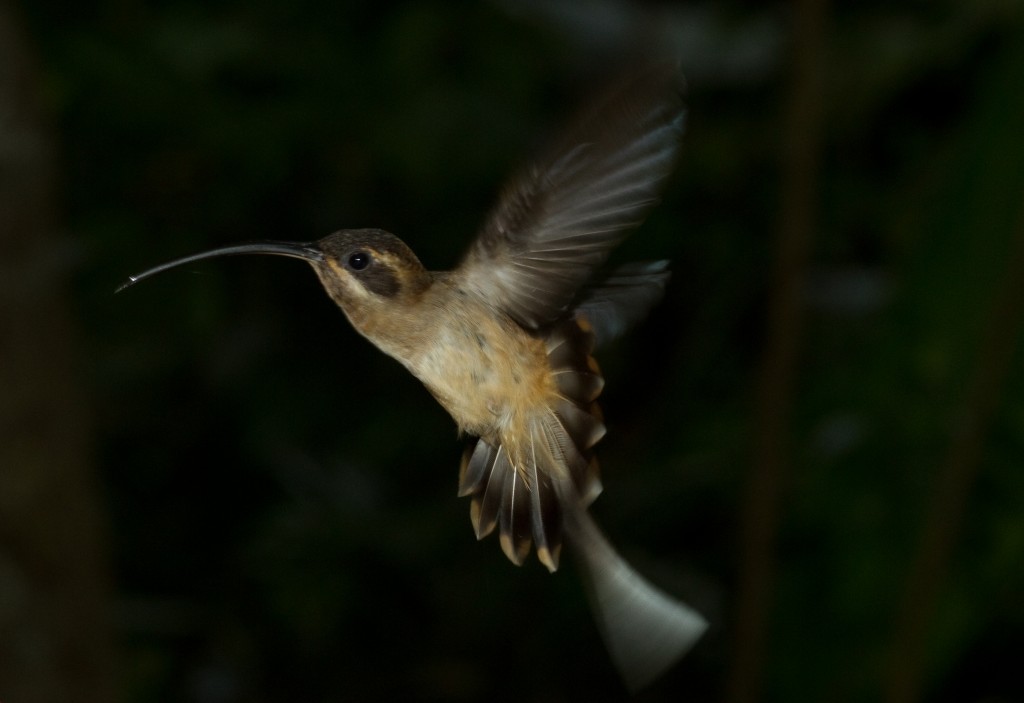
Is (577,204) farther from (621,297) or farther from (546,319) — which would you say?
(621,297)

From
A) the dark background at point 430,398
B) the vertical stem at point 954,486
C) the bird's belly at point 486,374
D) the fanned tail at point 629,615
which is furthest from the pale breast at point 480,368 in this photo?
the vertical stem at point 954,486

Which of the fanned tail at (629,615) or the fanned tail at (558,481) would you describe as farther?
the fanned tail at (558,481)

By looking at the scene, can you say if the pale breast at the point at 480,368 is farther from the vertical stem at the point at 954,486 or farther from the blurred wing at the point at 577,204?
the vertical stem at the point at 954,486

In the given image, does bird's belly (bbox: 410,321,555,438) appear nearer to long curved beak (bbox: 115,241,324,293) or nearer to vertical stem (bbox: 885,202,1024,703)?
long curved beak (bbox: 115,241,324,293)

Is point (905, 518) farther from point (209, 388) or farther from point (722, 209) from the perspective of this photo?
point (209, 388)

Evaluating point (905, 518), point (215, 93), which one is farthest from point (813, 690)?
point (215, 93)

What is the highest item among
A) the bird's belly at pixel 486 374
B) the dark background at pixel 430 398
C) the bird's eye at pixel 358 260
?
the bird's eye at pixel 358 260

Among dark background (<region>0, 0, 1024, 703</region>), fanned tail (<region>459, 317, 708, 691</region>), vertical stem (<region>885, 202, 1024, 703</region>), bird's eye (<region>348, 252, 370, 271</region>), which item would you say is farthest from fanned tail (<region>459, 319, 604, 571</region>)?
vertical stem (<region>885, 202, 1024, 703</region>)
